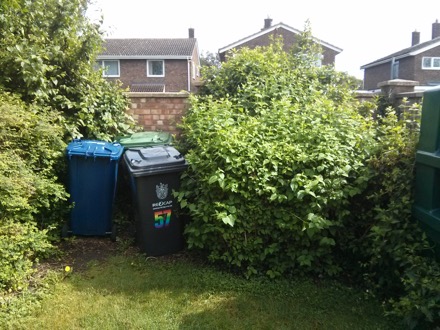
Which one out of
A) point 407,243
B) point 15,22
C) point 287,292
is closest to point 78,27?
point 15,22

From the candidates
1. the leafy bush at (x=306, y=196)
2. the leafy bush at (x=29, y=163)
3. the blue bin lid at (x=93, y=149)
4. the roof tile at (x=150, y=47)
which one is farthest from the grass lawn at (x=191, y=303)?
the roof tile at (x=150, y=47)

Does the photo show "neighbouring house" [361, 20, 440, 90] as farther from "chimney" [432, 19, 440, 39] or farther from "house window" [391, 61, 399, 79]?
"chimney" [432, 19, 440, 39]

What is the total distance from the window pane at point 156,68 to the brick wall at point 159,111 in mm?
27373

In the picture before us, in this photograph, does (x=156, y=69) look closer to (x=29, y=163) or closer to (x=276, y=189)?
(x=29, y=163)

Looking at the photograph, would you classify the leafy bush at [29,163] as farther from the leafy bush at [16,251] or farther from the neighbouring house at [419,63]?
the neighbouring house at [419,63]

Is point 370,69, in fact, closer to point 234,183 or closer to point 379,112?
point 379,112

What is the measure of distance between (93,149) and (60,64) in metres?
1.62

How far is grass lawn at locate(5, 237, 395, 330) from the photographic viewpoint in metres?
3.06

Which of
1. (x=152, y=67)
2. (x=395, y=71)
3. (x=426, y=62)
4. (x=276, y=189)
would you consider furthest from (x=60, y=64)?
(x=395, y=71)

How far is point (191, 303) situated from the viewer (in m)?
3.37

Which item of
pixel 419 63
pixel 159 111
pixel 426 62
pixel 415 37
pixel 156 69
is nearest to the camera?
pixel 159 111

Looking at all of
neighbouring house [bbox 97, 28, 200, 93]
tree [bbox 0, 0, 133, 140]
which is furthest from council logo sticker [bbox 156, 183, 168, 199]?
neighbouring house [bbox 97, 28, 200, 93]

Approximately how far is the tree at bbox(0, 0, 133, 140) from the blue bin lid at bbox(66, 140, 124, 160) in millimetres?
397

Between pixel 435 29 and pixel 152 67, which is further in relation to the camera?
pixel 435 29
